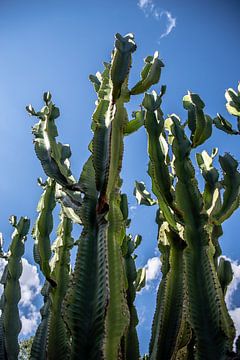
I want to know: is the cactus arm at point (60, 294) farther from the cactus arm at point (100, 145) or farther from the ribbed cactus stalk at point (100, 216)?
the cactus arm at point (100, 145)

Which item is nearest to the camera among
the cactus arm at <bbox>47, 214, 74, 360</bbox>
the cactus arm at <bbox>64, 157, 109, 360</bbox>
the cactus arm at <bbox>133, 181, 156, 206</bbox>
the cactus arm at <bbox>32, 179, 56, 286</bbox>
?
the cactus arm at <bbox>64, 157, 109, 360</bbox>

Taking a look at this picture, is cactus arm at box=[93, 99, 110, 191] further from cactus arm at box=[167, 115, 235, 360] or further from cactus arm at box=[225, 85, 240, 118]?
cactus arm at box=[225, 85, 240, 118]

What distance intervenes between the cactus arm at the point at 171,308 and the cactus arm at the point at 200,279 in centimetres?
19

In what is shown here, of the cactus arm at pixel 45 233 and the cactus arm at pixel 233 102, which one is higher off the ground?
the cactus arm at pixel 233 102

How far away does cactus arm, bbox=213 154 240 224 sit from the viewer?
245 cm

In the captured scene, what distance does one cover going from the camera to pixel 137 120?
97.3 inches

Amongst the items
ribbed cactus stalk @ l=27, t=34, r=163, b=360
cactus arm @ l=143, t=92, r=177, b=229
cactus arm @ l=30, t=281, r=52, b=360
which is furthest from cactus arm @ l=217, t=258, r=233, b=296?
cactus arm @ l=30, t=281, r=52, b=360

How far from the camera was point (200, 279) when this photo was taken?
6.40 ft

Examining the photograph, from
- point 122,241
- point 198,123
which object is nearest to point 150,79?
point 198,123

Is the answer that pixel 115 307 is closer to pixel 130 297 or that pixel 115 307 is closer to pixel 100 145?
pixel 100 145

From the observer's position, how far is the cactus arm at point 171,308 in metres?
2.07

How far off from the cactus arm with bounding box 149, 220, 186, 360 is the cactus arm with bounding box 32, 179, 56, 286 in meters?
0.66

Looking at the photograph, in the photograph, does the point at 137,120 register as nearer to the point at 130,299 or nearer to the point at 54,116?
the point at 54,116

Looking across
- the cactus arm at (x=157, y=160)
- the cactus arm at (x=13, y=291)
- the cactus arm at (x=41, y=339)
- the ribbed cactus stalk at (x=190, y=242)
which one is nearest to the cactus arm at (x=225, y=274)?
the ribbed cactus stalk at (x=190, y=242)
